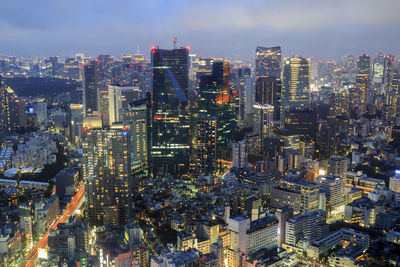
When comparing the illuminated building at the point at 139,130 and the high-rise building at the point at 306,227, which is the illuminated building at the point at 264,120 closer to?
the illuminated building at the point at 139,130

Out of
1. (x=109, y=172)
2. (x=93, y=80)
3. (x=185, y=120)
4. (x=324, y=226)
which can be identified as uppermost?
(x=93, y=80)

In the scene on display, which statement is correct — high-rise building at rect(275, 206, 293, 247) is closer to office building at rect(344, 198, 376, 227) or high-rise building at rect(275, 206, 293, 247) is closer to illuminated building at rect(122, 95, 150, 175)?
office building at rect(344, 198, 376, 227)

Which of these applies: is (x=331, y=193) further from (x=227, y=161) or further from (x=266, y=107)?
(x=266, y=107)

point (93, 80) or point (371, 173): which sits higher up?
point (93, 80)

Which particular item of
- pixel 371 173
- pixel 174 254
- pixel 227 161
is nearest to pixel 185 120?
pixel 227 161

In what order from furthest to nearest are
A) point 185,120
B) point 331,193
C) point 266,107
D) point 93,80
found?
point 93,80 < point 266,107 < point 185,120 < point 331,193

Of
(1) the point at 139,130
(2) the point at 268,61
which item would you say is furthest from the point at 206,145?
(2) the point at 268,61

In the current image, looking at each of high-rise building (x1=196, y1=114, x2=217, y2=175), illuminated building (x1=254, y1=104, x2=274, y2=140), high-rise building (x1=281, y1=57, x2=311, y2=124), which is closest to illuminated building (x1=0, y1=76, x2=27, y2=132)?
high-rise building (x1=196, y1=114, x2=217, y2=175)
